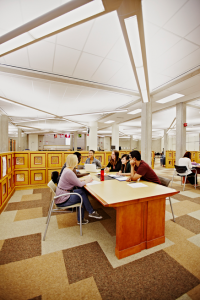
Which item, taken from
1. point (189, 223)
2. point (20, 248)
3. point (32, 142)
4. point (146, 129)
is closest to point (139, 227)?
point (189, 223)

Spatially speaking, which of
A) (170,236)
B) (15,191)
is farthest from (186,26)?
(15,191)

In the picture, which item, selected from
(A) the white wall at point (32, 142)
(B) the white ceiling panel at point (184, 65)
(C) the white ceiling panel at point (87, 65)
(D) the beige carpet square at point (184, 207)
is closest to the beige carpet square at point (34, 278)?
(D) the beige carpet square at point (184, 207)

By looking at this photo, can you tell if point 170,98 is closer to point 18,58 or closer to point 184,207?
point 184,207

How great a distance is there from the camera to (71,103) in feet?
21.1

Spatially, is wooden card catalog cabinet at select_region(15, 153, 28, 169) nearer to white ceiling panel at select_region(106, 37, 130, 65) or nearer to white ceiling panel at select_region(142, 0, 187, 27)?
white ceiling panel at select_region(106, 37, 130, 65)

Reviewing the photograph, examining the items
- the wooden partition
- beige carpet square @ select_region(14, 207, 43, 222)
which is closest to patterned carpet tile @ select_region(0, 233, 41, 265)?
beige carpet square @ select_region(14, 207, 43, 222)

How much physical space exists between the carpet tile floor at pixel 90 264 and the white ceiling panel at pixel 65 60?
139 inches

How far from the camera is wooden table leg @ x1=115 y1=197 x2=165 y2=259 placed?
1750mm

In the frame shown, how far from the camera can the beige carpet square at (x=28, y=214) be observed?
2826 mm

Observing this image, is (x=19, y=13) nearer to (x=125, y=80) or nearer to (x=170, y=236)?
(x=125, y=80)

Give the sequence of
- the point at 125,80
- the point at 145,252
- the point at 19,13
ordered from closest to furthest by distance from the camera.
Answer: the point at 145,252 → the point at 19,13 → the point at 125,80

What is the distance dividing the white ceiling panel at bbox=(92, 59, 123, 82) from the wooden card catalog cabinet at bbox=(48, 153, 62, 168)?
114 inches

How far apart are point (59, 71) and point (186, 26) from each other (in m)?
2.93

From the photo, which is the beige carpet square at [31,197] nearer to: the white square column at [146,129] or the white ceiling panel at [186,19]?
the white square column at [146,129]
